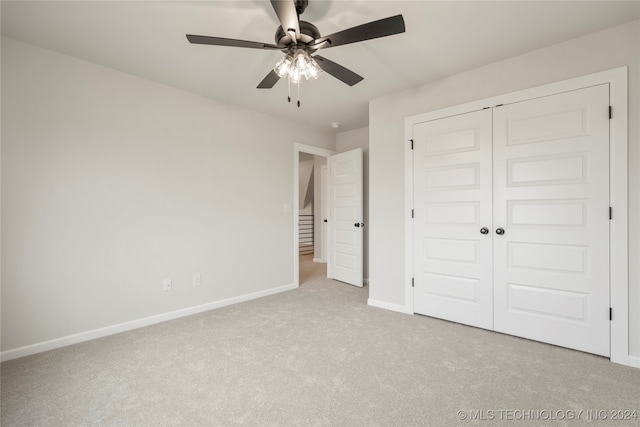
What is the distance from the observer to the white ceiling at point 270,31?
182cm

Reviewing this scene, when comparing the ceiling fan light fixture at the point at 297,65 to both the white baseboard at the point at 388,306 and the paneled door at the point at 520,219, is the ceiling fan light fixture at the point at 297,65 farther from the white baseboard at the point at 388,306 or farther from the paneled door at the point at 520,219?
the white baseboard at the point at 388,306

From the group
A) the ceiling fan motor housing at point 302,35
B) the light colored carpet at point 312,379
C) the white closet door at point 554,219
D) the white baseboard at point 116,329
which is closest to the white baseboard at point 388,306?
the light colored carpet at point 312,379

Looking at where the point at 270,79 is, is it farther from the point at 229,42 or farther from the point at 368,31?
the point at 368,31

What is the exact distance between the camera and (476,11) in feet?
6.11

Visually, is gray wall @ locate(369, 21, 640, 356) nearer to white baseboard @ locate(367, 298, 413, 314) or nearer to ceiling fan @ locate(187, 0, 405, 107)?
white baseboard @ locate(367, 298, 413, 314)

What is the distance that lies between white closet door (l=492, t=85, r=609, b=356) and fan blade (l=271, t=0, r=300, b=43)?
1.99 meters

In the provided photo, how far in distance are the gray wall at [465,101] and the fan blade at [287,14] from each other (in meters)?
1.87

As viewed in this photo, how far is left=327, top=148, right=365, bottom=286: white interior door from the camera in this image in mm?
4184

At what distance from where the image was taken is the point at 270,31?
2.04 m

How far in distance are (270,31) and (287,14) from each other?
74 centimetres

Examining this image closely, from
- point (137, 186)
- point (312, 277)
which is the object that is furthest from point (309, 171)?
point (137, 186)

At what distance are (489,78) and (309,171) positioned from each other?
16.0 ft

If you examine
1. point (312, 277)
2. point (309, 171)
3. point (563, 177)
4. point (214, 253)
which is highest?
point (309, 171)

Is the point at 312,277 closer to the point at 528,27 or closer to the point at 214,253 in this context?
the point at 214,253
